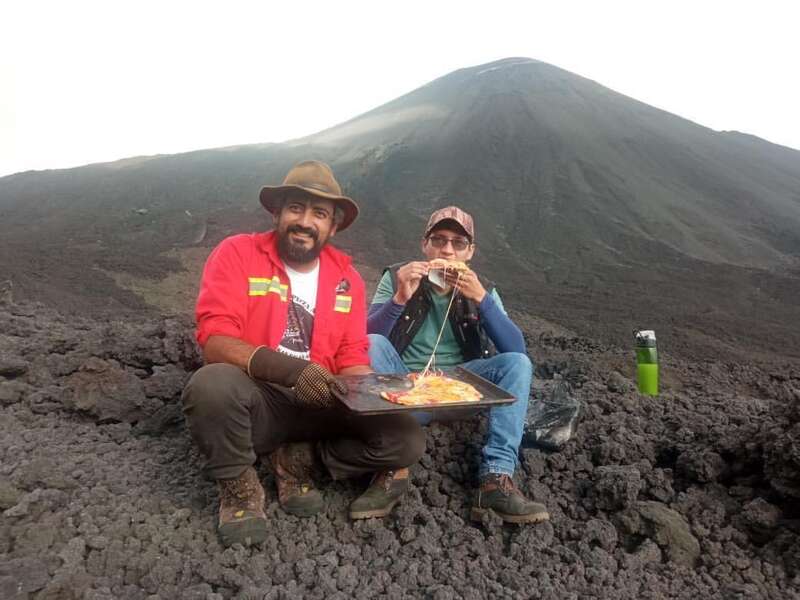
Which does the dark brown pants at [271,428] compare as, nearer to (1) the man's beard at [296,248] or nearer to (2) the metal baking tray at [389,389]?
(2) the metal baking tray at [389,389]

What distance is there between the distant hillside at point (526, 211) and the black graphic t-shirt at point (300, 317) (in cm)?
848

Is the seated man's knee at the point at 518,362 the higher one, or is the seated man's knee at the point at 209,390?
the seated man's knee at the point at 209,390

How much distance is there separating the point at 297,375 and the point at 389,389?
0.49m

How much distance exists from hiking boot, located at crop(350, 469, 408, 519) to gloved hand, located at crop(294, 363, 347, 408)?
0.61 meters

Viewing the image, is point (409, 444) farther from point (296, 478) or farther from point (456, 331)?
point (456, 331)

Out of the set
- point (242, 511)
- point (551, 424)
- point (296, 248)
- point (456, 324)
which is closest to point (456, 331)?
point (456, 324)

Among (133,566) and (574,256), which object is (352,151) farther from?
(133,566)

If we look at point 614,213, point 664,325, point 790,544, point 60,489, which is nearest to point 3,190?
point 614,213

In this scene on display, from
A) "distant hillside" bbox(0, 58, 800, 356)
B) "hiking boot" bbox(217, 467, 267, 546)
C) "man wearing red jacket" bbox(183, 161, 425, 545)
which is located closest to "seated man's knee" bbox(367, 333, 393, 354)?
"man wearing red jacket" bbox(183, 161, 425, 545)

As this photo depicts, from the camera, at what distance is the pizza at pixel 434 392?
8.46 feet

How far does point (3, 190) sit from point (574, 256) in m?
23.9

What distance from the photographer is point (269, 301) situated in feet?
9.39

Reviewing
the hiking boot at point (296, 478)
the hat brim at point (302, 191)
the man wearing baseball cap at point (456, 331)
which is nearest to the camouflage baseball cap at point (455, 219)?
the man wearing baseball cap at point (456, 331)

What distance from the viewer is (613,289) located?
1499cm
